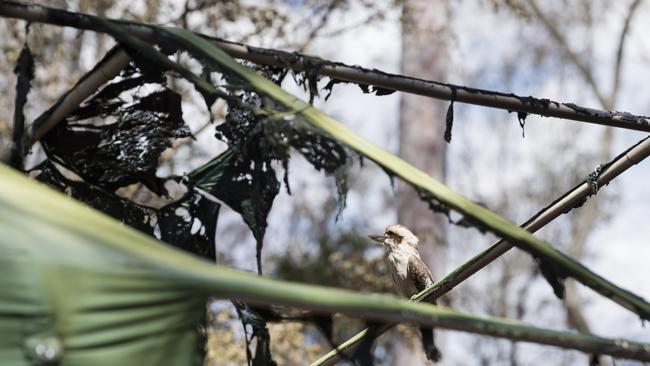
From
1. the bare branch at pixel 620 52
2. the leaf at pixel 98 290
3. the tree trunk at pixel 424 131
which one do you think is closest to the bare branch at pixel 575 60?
the bare branch at pixel 620 52

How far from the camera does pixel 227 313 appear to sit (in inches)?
438

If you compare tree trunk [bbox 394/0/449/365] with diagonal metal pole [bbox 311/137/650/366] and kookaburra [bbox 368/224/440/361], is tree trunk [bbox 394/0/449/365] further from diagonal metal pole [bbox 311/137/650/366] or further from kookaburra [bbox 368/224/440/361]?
diagonal metal pole [bbox 311/137/650/366]

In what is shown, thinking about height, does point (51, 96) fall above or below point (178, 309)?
above

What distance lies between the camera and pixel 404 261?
691cm

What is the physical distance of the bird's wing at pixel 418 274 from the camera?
22.4 feet

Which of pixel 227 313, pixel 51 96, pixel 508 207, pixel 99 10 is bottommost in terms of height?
pixel 227 313

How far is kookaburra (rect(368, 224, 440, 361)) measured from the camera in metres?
6.85

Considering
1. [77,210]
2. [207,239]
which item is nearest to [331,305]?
[77,210]

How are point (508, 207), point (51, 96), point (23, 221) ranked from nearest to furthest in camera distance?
1. point (23, 221)
2. point (51, 96)
3. point (508, 207)

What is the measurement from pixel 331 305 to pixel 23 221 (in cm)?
72

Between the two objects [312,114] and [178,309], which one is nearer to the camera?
[178,309]

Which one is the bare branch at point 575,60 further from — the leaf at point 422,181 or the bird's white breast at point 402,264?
the leaf at point 422,181

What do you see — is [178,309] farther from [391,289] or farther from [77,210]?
[391,289]

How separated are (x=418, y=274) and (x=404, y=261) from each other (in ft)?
0.47
